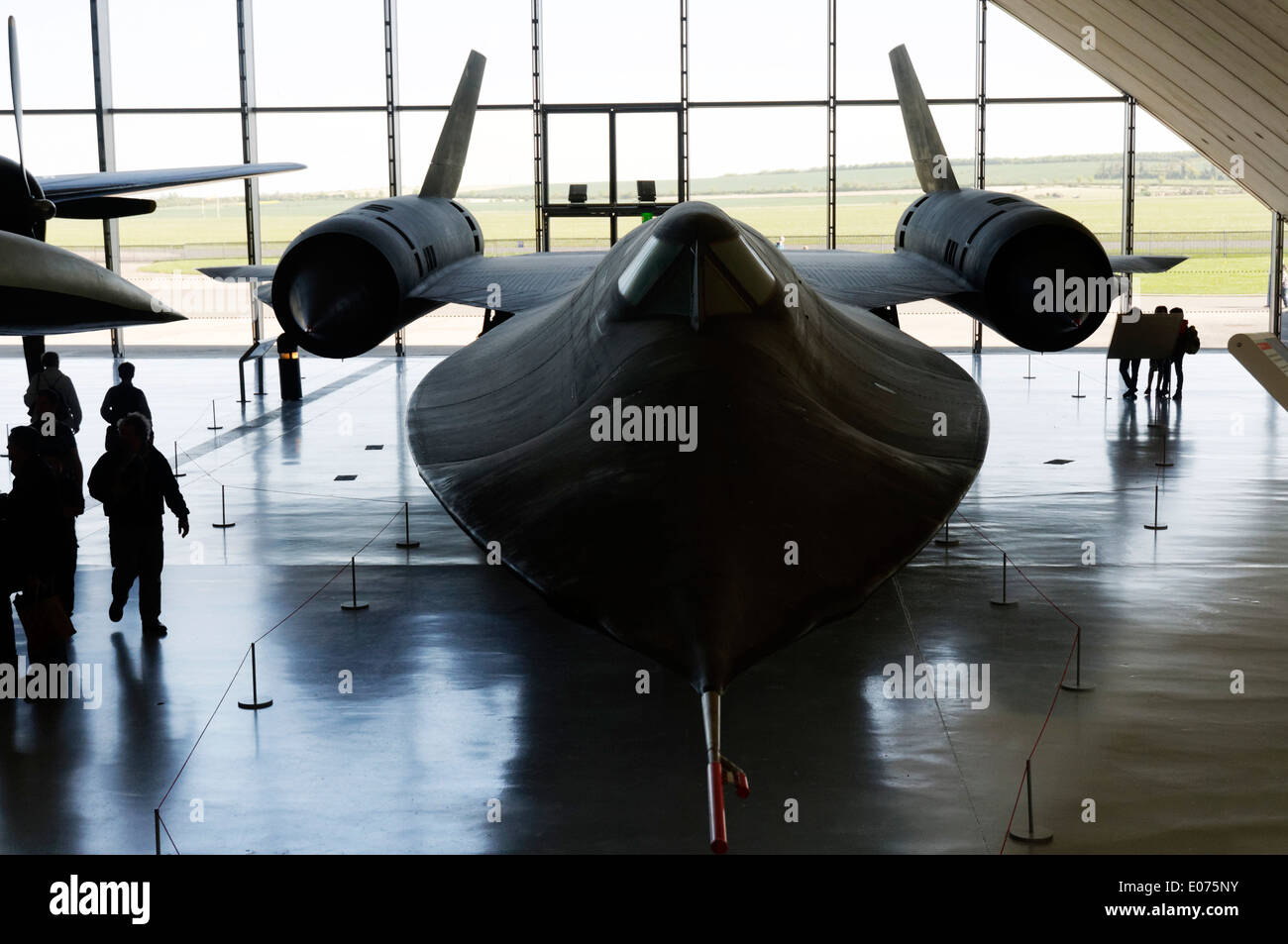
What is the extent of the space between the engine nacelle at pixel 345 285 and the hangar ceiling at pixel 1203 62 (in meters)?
7.70

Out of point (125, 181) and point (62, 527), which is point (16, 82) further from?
point (62, 527)

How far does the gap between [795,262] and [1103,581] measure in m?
4.50

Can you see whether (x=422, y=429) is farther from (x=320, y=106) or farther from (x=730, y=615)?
(x=320, y=106)

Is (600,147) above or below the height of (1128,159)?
above

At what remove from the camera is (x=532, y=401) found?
6.28 meters

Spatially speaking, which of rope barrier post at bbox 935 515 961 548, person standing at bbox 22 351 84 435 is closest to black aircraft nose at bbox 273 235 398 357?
person standing at bbox 22 351 84 435

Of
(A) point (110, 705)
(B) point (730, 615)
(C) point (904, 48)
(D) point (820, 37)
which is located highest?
(D) point (820, 37)

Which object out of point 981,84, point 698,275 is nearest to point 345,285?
point 698,275

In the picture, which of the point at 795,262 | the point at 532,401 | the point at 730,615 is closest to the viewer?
the point at 730,615

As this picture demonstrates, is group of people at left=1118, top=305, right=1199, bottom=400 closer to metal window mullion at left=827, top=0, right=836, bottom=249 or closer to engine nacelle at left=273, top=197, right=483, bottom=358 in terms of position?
metal window mullion at left=827, top=0, right=836, bottom=249

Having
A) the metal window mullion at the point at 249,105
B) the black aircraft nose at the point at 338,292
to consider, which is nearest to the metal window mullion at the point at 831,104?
the metal window mullion at the point at 249,105

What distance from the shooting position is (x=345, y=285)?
9.40 metres

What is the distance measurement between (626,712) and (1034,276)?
16.3 feet
